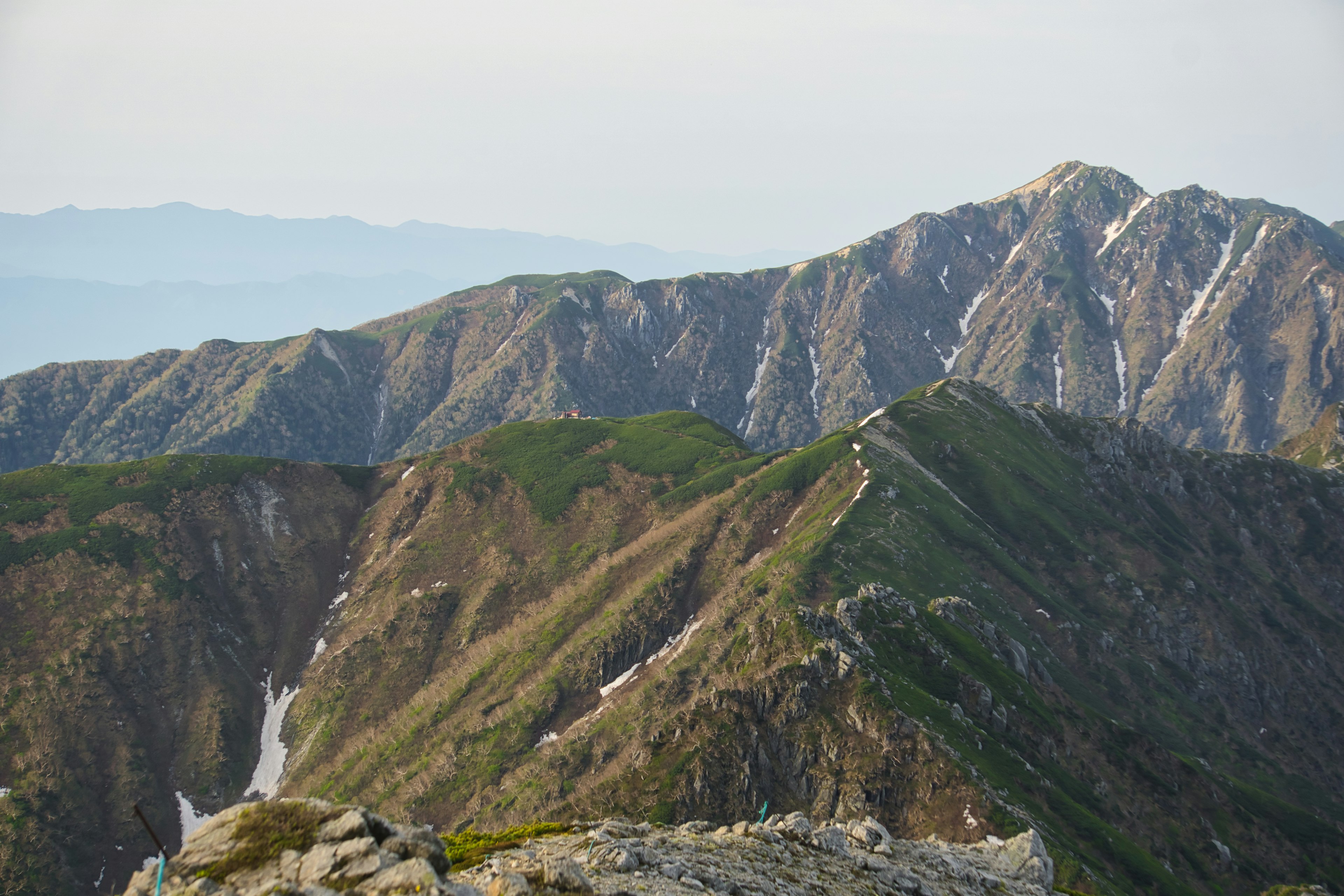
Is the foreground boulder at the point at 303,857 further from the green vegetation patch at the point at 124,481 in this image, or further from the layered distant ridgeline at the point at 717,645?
the green vegetation patch at the point at 124,481

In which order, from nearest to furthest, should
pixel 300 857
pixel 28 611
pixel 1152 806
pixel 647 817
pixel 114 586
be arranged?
1. pixel 300 857
2. pixel 647 817
3. pixel 1152 806
4. pixel 28 611
5. pixel 114 586

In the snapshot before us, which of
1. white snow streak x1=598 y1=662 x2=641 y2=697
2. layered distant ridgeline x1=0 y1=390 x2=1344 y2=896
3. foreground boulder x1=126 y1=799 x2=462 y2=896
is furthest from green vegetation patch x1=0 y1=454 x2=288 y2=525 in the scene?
foreground boulder x1=126 y1=799 x2=462 y2=896

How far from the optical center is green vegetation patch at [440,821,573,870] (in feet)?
107

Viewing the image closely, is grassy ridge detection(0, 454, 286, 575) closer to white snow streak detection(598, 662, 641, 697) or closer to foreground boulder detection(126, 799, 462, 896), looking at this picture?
white snow streak detection(598, 662, 641, 697)

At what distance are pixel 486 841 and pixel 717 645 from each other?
76.3m

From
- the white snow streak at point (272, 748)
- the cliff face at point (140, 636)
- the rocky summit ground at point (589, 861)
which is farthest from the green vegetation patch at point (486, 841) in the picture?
the white snow streak at point (272, 748)

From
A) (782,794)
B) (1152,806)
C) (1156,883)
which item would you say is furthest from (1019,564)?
(782,794)

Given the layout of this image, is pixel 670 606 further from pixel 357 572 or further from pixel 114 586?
pixel 114 586

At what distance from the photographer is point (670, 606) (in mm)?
138500

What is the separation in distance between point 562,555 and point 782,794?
9959cm

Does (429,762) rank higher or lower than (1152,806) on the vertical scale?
lower

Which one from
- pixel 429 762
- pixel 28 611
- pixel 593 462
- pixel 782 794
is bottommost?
pixel 429 762

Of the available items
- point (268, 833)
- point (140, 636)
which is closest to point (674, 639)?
point (140, 636)

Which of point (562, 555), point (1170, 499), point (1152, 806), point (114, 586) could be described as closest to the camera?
point (1152, 806)
